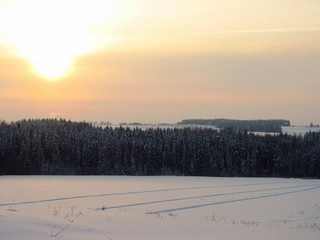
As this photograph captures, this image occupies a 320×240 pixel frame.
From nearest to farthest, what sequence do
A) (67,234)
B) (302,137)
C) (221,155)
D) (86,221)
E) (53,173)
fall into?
(67,234)
(86,221)
(53,173)
(221,155)
(302,137)

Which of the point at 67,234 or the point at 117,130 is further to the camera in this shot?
the point at 117,130

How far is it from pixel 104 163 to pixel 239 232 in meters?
83.7

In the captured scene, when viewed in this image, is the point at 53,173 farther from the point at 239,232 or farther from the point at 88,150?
the point at 239,232

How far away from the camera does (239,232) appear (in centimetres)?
1317

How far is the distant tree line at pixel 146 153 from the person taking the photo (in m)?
93.1

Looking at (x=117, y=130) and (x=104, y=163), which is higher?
(x=117, y=130)

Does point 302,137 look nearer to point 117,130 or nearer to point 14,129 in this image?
point 117,130


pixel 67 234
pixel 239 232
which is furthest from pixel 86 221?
pixel 239 232

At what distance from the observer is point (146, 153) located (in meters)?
97.9

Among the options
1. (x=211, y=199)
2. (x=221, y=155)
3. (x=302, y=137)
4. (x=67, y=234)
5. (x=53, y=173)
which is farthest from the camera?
(x=302, y=137)

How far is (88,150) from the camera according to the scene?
315ft

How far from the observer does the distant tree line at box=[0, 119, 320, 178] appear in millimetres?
93125

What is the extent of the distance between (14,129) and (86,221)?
89597 mm

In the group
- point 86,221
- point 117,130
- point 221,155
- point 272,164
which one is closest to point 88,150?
point 117,130
